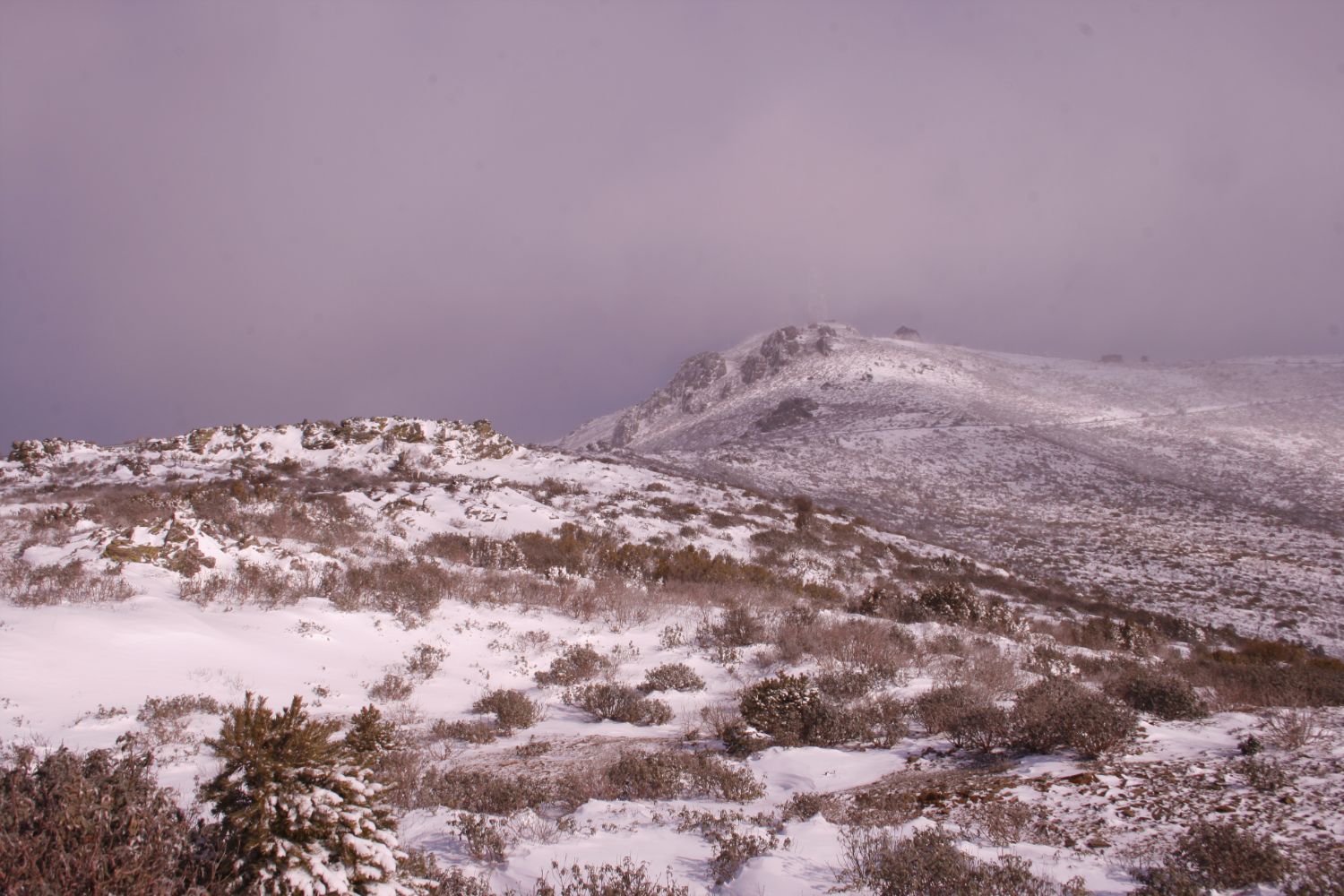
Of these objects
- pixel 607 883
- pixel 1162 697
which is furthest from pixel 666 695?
pixel 1162 697

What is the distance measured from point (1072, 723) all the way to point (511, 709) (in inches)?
233

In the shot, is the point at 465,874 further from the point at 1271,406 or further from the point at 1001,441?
the point at 1271,406

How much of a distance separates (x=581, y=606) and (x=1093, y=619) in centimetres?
1331

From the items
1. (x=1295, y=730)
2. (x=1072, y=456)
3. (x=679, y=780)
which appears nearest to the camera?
(x=1295, y=730)

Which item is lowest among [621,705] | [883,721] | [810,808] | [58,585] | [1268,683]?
[1268,683]

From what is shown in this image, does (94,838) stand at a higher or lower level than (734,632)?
higher

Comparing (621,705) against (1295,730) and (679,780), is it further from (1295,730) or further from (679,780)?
(1295,730)

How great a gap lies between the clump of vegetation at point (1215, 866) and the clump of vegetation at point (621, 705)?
5.22 m

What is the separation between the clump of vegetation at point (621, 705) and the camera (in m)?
8.13

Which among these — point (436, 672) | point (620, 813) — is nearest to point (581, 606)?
point (436, 672)

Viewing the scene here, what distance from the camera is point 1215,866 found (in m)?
3.73

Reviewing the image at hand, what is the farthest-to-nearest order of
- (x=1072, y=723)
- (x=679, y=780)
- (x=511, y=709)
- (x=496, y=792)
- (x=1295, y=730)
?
1. (x=511, y=709)
2. (x=1072, y=723)
3. (x=679, y=780)
4. (x=1295, y=730)
5. (x=496, y=792)

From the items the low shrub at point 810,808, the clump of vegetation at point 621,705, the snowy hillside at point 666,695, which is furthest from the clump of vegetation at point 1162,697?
the clump of vegetation at point 621,705

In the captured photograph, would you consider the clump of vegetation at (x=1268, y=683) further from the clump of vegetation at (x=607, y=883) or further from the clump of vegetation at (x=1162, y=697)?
the clump of vegetation at (x=607, y=883)
